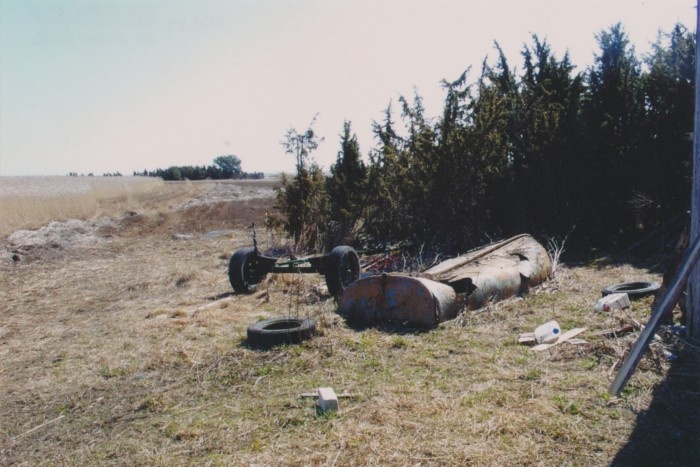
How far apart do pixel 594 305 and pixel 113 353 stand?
560cm

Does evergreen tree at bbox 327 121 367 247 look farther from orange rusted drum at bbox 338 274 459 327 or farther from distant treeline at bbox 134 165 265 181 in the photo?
distant treeline at bbox 134 165 265 181

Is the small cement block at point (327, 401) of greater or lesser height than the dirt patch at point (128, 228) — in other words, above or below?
below

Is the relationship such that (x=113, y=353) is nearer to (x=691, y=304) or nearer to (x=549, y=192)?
(x=691, y=304)

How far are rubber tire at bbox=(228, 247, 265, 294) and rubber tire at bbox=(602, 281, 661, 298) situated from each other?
511 cm

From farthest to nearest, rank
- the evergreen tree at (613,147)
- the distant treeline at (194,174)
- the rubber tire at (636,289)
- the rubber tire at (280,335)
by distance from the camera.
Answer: the distant treeline at (194,174) < the evergreen tree at (613,147) < the rubber tire at (636,289) < the rubber tire at (280,335)

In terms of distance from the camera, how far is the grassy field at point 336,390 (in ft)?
11.4

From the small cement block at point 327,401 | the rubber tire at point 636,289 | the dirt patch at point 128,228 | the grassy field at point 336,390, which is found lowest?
the grassy field at point 336,390

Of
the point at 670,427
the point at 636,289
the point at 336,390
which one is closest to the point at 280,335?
the point at 336,390

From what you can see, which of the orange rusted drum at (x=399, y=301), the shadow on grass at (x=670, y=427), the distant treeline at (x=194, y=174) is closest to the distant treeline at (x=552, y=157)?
the orange rusted drum at (x=399, y=301)

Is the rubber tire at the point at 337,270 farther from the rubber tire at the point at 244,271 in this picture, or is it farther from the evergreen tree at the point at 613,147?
the evergreen tree at the point at 613,147

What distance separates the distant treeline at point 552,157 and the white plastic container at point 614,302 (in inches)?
165

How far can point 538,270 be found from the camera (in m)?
8.14

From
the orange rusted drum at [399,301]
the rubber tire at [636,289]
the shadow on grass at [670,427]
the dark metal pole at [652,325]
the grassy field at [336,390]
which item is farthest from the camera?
the rubber tire at [636,289]

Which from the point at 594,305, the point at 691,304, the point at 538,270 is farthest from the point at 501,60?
the point at 691,304
